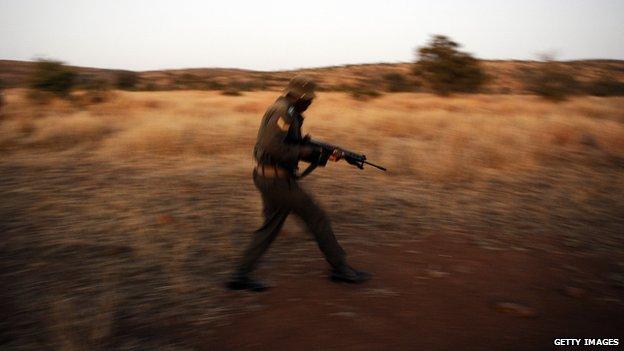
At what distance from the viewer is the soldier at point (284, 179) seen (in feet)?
9.09

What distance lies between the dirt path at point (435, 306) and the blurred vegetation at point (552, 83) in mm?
18576

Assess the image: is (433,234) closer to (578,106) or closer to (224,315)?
(224,315)

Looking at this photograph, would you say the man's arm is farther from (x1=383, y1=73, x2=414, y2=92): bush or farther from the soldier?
(x1=383, y1=73, x2=414, y2=92): bush

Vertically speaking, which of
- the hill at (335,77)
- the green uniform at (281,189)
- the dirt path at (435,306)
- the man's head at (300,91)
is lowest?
the dirt path at (435,306)

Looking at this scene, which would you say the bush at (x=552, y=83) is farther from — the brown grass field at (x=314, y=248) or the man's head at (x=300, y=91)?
the man's head at (x=300, y=91)

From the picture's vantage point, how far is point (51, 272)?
348cm

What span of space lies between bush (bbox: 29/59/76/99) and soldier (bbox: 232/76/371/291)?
51.9ft

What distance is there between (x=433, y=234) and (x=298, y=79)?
2.53m

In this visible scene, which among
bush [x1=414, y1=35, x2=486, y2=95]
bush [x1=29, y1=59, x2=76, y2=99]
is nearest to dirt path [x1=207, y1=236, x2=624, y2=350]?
bush [x1=29, y1=59, x2=76, y2=99]

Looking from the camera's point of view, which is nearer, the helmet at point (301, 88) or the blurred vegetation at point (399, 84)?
the helmet at point (301, 88)

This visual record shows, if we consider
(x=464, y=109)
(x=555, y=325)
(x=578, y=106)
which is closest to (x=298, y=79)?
(x=555, y=325)

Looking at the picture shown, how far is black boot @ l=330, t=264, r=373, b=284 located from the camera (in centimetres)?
329

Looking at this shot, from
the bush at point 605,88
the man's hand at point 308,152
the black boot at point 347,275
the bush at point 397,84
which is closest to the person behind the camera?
the man's hand at point 308,152

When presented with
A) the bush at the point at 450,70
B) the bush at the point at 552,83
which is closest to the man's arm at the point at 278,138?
the bush at the point at 552,83
